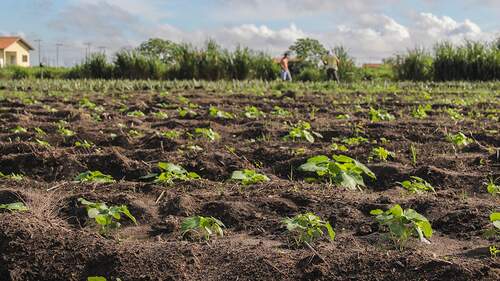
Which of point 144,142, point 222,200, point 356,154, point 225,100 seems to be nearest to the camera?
point 222,200

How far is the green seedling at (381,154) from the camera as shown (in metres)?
4.68

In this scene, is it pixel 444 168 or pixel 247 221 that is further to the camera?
pixel 444 168

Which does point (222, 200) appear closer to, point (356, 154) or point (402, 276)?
point (402, 276)

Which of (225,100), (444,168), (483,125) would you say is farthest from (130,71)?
(444,168)

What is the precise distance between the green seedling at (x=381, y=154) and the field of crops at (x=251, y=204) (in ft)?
0.08

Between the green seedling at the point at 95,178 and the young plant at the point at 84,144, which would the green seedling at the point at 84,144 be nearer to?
the young plant at the point at 84,144

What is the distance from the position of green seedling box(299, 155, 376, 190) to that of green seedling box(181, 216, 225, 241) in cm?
91

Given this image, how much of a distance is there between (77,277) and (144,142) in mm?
3236

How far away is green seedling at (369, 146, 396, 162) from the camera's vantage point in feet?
15.3

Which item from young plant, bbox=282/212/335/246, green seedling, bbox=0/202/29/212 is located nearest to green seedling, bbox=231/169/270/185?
young plant, bbox=282/212/335/246

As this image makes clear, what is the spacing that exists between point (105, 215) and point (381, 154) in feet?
7.81

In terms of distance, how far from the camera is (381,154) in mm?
4672

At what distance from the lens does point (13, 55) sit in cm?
6925

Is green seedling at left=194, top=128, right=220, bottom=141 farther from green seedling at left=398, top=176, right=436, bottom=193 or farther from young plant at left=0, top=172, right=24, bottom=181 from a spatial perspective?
green seedling at left=398, top=176, right=436, bottom=193
